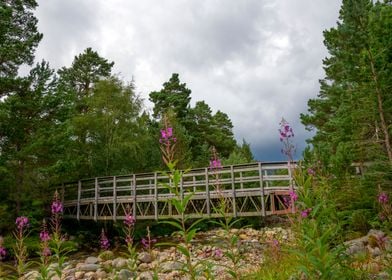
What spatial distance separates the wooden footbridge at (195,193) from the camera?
47.8 ft

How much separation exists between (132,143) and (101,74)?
1193 centimetres

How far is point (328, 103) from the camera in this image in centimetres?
2128

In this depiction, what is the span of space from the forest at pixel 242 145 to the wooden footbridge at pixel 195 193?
5.12 feet

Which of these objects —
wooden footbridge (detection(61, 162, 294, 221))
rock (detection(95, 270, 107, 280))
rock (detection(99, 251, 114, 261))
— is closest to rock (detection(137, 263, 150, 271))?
rock (detection(95, 270, 107, 280))

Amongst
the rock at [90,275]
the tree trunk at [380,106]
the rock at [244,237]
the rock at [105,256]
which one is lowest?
the rock at [90,275]

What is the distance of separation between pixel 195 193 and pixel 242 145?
22.6m

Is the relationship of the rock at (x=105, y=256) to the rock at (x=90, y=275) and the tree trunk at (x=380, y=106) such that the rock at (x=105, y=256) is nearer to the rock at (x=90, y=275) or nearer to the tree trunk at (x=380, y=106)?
the rock at (x=90, y=275)

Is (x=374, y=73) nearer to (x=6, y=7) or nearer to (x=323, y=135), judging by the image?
(x=323, y=135)

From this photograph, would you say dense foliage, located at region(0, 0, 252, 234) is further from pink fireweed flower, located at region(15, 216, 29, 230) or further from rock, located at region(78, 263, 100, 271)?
pink fireweed flower, located at region(15, 216, 29, 230)

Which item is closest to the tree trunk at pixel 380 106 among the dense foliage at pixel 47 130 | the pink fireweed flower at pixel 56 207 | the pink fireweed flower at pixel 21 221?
the pink fireweed flower at pixel 56 207

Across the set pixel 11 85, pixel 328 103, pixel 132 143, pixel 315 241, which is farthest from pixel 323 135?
pixel 315 241

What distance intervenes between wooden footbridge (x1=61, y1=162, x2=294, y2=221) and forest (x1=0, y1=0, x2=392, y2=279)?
156 centimetres

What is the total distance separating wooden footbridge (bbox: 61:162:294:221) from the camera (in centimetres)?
1458

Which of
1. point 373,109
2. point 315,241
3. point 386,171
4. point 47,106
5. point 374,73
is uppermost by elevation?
point 47,106
